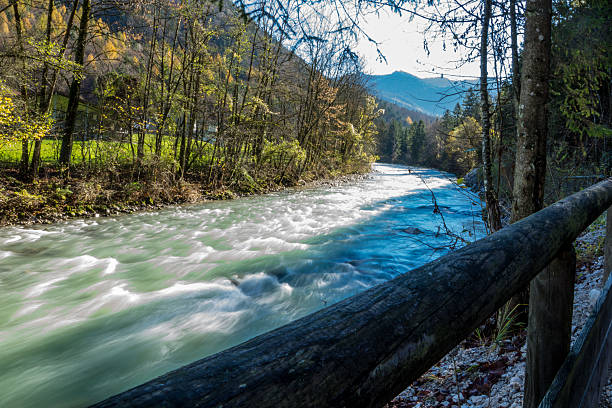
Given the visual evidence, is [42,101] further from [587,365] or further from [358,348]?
→ [587,365]

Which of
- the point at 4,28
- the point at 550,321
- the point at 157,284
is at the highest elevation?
the point at 4,28

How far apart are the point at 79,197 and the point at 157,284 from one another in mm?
5391

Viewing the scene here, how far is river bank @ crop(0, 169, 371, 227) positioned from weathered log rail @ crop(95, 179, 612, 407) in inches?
402

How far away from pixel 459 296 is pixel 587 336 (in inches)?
48.8

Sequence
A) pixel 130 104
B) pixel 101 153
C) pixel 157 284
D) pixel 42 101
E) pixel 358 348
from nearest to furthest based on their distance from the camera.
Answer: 1. pixel 358 348
2. pixel 157 284
3. pixel 42 101
4. pixel 101 153
5. pixel 130 104

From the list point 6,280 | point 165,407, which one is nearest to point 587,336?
point 165,407

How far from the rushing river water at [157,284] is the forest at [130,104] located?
5.97ft

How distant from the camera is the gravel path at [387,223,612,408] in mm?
2553

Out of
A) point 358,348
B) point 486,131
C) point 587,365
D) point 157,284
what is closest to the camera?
point 358,348

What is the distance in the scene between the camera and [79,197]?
9.38 m

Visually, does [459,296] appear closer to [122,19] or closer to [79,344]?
[79,344]

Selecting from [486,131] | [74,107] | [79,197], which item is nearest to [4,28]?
→ [74,107]

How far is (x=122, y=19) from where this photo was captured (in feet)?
37.5

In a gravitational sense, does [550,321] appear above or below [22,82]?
below
